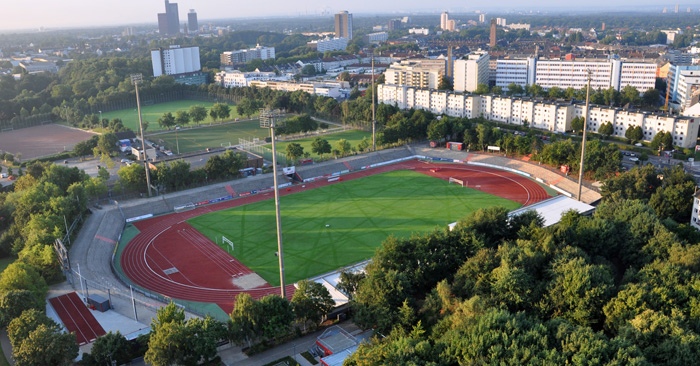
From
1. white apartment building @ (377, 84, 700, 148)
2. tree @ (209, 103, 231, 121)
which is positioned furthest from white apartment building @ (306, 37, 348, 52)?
tree @ (209, 103, 231, 121)

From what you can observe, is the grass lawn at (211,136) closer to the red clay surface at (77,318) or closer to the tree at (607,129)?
the red clay surface at (77,318)

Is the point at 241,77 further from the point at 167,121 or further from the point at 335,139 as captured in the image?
the point at 335,139

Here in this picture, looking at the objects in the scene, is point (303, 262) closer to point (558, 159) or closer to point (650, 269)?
point (650, 269)

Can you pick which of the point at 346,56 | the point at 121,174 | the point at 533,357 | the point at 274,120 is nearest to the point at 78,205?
the point at 121,174

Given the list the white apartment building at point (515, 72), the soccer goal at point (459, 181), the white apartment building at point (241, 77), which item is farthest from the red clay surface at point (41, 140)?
the white apartment building at point (515, 72)

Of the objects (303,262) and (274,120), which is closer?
(274,120)

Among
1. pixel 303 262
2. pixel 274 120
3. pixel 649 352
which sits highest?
pixel 274 120
